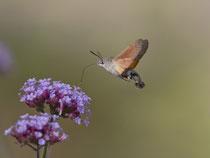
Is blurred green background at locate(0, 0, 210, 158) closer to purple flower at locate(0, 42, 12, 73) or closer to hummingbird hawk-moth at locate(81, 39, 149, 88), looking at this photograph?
purple flower at locate(0, 42, 12, 73)

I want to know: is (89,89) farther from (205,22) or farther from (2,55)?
(205,22)

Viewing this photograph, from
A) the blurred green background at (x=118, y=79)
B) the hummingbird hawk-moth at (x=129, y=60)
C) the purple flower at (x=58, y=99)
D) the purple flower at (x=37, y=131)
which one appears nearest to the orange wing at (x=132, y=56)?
the hummingbird hawk-moth at (x=129, y=60)

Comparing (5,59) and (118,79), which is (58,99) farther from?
(118,79)

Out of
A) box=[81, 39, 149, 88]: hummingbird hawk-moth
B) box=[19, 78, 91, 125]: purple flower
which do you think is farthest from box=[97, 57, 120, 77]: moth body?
box=[19, 78, 91, 125]: purple flower

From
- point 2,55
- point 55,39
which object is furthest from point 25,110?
point 55,39

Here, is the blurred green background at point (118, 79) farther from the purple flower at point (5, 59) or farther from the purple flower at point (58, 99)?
the purple flower at point (58, 99)

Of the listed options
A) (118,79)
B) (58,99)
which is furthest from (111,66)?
(118,79)

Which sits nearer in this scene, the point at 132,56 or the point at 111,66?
the point at 132,56
